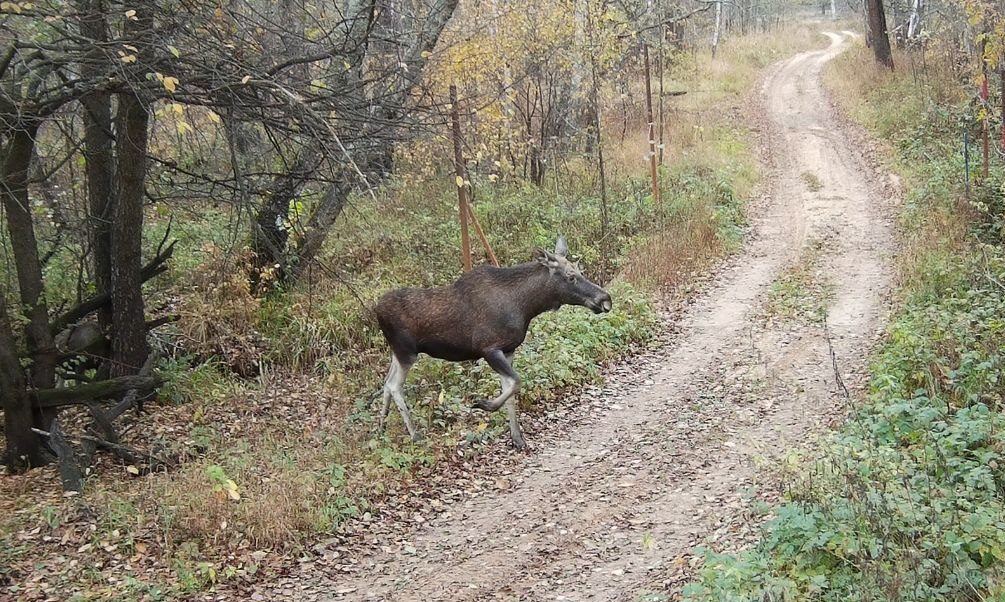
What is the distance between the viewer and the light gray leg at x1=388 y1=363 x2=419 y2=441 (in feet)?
30.8

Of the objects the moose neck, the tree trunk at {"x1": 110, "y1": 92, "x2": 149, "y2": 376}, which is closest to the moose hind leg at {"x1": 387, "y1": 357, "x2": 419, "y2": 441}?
the moose neck

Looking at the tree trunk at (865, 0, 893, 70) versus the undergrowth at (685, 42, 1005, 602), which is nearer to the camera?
the undergrowth at (685, 42, 1005, 602)

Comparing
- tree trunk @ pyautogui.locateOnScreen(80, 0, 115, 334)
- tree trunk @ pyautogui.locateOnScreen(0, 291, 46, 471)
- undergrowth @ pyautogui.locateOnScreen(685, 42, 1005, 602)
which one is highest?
tree trunk @ pyautogui.locateOnScreen(80, 0, 115, 334)

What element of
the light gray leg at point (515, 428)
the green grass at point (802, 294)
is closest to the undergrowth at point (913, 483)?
the green grass at point (802, 294)

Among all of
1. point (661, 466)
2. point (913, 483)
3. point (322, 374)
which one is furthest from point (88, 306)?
point (913, 483)

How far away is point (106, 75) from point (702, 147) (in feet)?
68.3

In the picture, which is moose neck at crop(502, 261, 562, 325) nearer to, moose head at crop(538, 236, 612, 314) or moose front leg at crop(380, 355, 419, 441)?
moose head at crop(538, 236, 612, 314)

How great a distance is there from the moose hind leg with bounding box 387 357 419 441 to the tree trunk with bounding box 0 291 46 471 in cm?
396

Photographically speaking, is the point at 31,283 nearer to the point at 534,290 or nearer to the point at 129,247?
the point at 129,247

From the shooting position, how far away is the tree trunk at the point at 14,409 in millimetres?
8367

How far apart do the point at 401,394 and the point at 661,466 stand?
317 centimetres

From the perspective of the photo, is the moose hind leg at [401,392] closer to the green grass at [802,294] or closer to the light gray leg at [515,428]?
the light gray leg at [515,428]

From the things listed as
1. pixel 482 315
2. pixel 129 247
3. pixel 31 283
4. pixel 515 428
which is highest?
pixel 129 247

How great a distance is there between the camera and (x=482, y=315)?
9461mm
